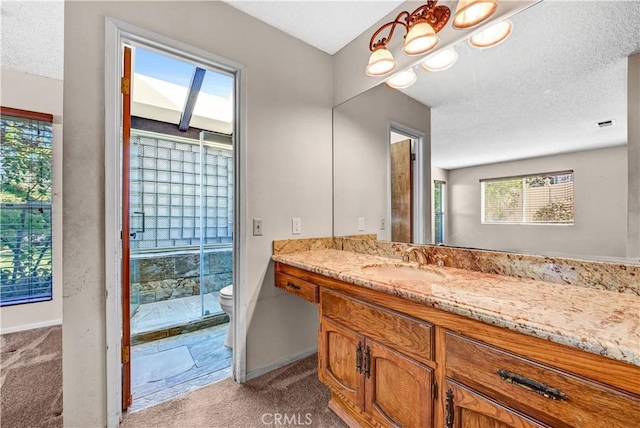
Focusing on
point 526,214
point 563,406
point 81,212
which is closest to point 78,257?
point 81,212

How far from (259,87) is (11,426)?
232 centimetres

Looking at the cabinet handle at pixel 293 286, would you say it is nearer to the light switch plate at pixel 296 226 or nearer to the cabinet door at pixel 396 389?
the light switch plate at pixel 296 226

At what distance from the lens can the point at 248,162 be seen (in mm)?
1761

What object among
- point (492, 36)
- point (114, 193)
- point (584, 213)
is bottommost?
point (584, 213)

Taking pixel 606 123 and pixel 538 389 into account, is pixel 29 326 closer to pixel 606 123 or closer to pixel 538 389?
pixel 538 389

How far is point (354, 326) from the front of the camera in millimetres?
1265

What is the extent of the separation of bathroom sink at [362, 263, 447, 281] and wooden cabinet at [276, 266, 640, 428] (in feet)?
0.98

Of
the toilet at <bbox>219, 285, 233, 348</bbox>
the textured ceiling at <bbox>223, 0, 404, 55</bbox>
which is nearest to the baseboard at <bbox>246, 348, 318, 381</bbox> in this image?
the toilet at <bbox>219, 285, 233, 348</bbox>

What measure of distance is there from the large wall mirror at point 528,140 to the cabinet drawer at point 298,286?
0.72 m

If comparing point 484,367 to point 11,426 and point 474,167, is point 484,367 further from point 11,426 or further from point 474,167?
point 11,426

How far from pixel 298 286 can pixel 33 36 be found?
261cm

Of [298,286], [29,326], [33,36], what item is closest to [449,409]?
[298,286]

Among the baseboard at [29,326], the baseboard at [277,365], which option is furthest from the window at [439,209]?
the baseboard at [29,326]

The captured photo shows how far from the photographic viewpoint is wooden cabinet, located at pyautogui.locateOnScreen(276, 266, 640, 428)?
2.12 feet
